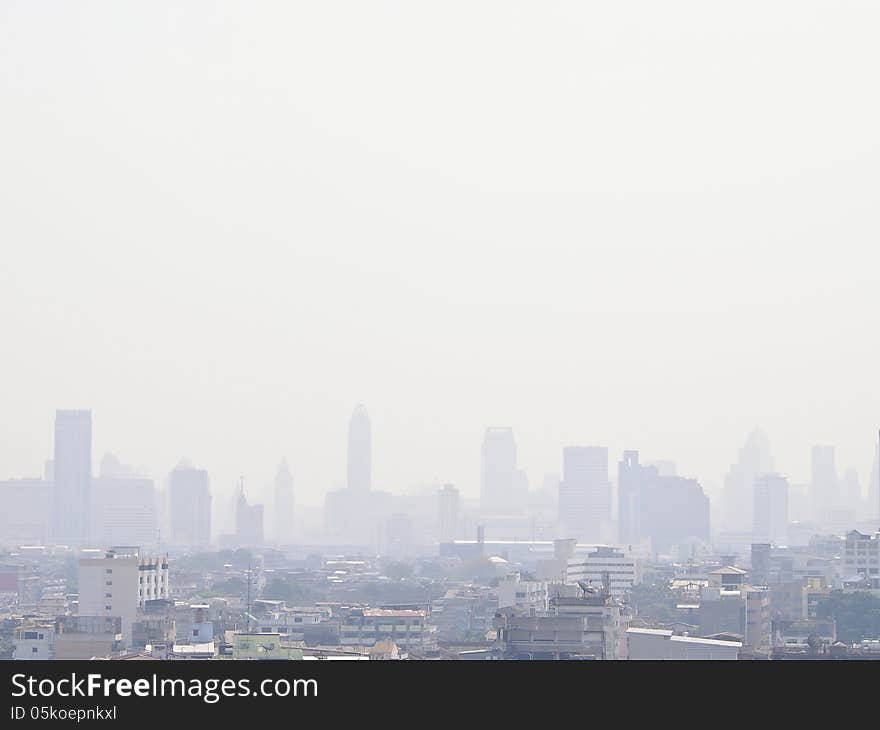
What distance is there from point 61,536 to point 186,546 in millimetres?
4502

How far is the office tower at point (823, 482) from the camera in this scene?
176 ft

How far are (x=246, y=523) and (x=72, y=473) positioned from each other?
6155mm

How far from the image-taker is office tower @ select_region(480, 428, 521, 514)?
5819 centimetres

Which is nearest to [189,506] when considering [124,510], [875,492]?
[124,510]

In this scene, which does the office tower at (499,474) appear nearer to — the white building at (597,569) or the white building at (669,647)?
the white building at (597,569)

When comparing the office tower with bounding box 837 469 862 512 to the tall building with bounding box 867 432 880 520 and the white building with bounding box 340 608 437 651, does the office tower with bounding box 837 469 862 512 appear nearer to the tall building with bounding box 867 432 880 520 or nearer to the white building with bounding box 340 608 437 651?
the tall building with bounding box 867 432 880 520

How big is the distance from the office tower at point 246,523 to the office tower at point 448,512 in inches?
245

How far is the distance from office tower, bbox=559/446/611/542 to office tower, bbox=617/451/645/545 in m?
1.79

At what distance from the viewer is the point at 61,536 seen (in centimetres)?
5188

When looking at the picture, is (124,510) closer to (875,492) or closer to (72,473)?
(72,473)
